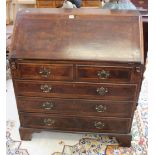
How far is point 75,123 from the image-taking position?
1921 mm

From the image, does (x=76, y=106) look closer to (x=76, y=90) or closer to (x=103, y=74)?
(x=76, y=90)

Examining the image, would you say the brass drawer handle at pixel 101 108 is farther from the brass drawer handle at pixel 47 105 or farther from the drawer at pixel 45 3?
the drawer at pixel 45 3

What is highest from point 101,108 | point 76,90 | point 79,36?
point 79,36

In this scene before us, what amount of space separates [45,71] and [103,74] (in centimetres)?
43

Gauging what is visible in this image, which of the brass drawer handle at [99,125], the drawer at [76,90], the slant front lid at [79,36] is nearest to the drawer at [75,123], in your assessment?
the brass drawer handle at [99,125]

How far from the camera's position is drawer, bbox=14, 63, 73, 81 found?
168 cm

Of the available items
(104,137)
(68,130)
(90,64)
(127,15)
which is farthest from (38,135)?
(127,15)

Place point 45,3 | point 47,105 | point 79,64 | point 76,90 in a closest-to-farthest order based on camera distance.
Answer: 1. point 79,64
2. point 76,90
3. point 47,105
4. point 45,3

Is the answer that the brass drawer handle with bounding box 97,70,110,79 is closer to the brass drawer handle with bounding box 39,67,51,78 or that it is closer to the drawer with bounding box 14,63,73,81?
the drawer with bounding box 14,63,73,81

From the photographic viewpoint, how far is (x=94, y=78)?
5.57 feet

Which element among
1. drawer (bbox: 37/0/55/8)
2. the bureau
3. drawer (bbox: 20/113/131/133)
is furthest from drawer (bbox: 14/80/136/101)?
drawer (bbox: 37/0/55/8)

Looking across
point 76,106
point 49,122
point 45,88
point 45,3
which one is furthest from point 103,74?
point 45,3
